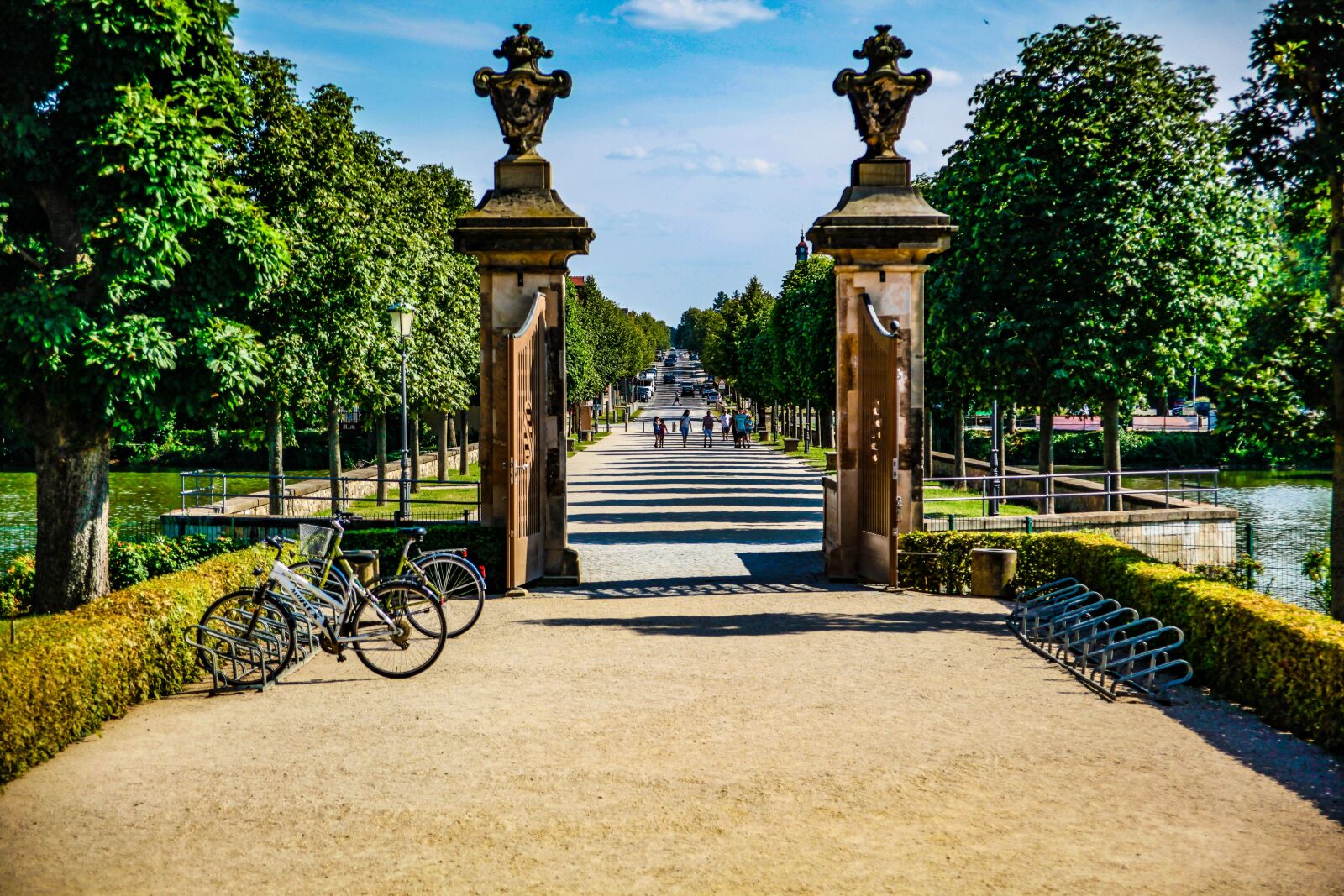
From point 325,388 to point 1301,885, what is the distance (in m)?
20.7

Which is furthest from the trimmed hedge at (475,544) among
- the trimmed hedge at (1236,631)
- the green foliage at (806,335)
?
the green foliage at (806,335)

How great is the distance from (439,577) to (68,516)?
4.33 m

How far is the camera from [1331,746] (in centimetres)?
788

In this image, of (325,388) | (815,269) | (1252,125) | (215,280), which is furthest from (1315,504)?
(215,280)

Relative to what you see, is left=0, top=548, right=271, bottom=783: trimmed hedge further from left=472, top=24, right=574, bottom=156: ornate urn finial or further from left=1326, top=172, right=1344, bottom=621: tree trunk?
left=1326, top=172, right=1344, bottom=621: tree trunk

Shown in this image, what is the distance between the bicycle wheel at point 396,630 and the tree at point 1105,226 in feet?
42.1

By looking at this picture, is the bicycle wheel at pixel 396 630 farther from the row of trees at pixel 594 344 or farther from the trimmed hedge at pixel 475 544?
the row of trees at pixel 594 344

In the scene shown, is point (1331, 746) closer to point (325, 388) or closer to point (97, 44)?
point (97, 44)

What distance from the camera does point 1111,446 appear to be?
70.5 ft

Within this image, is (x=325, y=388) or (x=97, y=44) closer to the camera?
(x=97, y=44)

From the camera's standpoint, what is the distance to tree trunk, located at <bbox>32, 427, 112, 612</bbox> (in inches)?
496

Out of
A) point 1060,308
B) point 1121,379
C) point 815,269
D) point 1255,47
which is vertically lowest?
point 1121,379

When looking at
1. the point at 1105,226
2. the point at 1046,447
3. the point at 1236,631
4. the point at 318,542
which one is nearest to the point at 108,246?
the point at 318,542

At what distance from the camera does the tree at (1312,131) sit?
1090 cm
